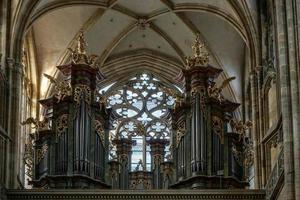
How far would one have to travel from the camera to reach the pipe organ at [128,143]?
29.9m

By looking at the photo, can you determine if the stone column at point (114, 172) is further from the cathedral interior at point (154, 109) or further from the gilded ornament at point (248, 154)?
the gilded ornament at point (248, 154)

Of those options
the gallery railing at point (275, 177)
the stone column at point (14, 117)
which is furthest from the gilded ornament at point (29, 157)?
the gallery railing at point (275, 177)

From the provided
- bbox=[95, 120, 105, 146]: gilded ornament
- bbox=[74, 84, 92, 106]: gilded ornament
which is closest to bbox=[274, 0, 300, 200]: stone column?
bbox=[95, 120, 105, 146]: gilded ornament

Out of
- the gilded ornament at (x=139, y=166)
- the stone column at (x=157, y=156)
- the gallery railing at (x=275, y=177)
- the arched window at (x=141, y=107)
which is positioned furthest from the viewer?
the arched window at (x=141, y=107)

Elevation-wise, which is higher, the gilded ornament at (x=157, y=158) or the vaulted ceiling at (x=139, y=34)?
the vaulted ceiling at (x=139, y=34)

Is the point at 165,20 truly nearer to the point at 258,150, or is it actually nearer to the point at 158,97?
the point at 158,97

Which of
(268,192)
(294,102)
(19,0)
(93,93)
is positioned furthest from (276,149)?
(19,0)

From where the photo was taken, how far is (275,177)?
26703mm

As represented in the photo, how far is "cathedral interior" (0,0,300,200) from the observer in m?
28.5

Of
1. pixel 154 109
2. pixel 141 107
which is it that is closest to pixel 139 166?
pixel 154 109

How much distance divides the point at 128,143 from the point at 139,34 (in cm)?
582

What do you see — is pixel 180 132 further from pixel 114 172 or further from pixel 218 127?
pixel 114 172

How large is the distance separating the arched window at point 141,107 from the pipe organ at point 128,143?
9.90ft

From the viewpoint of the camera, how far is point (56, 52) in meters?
36.5
